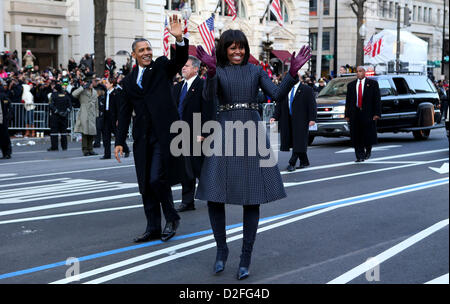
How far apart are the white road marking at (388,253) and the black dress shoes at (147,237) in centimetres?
220

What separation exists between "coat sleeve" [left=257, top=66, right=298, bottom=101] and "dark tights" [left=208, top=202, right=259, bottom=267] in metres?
0.90

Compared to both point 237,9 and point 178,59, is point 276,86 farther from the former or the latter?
point 237,9

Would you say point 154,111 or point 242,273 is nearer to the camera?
point 242,273

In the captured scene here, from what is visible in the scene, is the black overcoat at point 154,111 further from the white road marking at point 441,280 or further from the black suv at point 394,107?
the black suv at point 394,107

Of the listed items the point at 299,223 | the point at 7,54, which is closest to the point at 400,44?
the point at 7,54

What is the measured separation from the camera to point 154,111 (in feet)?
21.7

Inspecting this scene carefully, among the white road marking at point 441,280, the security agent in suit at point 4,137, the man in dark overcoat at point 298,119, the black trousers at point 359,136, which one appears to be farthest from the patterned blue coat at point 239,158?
the security agent in suit at point 4,137

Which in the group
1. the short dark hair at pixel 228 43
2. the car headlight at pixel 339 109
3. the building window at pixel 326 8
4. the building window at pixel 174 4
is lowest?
the car headlight at pixel 339 109

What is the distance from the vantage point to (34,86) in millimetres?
21391

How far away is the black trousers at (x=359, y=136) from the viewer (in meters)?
14.0

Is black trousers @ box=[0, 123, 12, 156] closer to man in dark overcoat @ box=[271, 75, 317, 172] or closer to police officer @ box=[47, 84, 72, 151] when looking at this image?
police officer @ box=[47, 84, 72, 151]

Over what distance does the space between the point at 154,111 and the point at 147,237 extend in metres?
1.28

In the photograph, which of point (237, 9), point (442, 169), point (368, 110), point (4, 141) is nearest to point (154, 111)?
point (442, 169)
